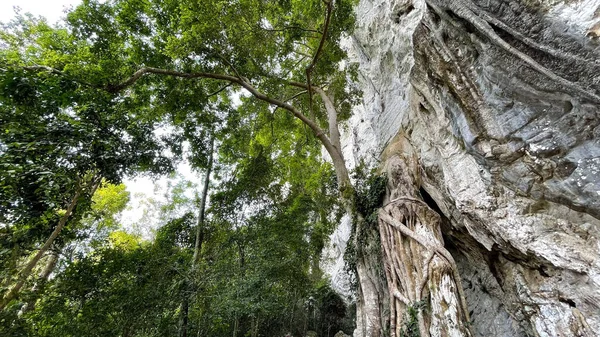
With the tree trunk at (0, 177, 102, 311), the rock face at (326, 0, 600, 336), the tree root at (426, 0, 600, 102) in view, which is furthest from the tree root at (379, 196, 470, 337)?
the tree trunk at (0, 177, 102, 311)

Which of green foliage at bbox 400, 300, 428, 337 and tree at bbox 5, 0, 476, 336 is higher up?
tree at bbox 5, 0, 476, 336

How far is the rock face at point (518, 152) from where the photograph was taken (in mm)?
2689

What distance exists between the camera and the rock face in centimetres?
269

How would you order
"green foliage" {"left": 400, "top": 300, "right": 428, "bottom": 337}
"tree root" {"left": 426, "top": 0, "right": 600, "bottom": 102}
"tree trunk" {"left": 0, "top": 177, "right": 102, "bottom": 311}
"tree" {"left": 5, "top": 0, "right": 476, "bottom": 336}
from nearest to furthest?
"tree root" {"left": 426, "top": 0, "right": 600, "bottom": 102} → "tree trunk" {"left": 0, "top": 177, "right": 102, "bottom": 311} → "green foliage" {"left": 400, "top": 300, "right": 428, "bottom": 337} → "tree" {"left": 5, "top": 0, "right": 476, "bottom": 336}

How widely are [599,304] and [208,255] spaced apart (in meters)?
6.53

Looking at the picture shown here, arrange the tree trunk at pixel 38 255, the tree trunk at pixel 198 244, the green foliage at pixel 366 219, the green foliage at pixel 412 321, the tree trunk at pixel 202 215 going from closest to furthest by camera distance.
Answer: the tree trunk at pixel 38 255, the green foliage at pixel 412 321, the green foliage at pixel 366 219, the tree trunk at pixel 198 244, the tree trunk at pixel 202 215

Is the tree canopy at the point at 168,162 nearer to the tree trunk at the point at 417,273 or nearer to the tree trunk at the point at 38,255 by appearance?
the tree trunk at the point at 38,255

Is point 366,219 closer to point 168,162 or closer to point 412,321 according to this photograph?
point 412,321

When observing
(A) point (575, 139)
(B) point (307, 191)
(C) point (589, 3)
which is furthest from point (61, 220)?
(B) point (307, 191)

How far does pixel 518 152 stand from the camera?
126 inches

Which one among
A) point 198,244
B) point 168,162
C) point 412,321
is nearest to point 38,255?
point 168,162

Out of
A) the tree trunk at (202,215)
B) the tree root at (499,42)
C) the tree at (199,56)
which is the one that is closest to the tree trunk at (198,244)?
the tree trunk at (202,215)

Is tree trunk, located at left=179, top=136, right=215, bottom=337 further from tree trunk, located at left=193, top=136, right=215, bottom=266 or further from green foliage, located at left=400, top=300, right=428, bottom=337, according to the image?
green foliage, located at left=400, top=300, right=428, bottom=337

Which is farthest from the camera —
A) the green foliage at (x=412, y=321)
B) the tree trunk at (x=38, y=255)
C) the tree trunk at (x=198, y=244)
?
the tree trunk at (x=198, y=244)
